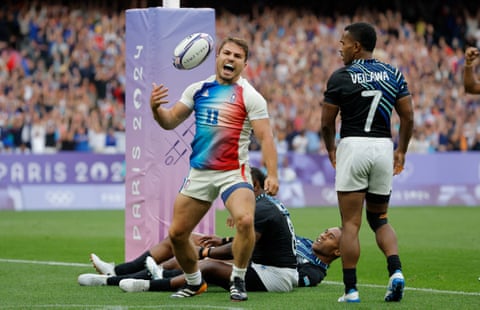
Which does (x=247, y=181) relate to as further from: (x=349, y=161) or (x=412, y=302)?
(x=412, y=302)

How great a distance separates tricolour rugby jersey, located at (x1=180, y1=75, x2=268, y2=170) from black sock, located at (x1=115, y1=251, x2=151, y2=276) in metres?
1.67

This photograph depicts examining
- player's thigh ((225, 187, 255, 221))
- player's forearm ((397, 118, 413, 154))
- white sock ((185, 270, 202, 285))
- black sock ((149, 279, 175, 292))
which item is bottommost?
black sock ((149, 279, 175, 292))

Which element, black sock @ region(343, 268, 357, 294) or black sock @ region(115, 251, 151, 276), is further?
black sock @ region(115, 251, 151, 276)

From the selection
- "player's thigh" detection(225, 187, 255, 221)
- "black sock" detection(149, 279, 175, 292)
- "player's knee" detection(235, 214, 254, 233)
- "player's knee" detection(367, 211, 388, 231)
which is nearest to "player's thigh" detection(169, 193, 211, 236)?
"player's thigh" detection(225, 187, 255, 221)

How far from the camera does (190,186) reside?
30.7ft

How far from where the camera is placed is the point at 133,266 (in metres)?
10.7

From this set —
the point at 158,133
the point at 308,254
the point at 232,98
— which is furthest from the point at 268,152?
the point at 158,133

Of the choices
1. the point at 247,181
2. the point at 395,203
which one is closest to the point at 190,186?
the point at 247,181

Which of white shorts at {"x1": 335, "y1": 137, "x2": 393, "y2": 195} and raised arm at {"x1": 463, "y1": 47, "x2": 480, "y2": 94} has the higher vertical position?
raised arm at {"x1": 463, "y1": 47, "x2": 480, "y2": 94}

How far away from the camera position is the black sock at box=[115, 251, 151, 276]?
1069 centimetres

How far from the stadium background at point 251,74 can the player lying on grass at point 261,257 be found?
1371 cm

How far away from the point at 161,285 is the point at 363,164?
89.8 inches

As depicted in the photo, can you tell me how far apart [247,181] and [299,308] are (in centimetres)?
127

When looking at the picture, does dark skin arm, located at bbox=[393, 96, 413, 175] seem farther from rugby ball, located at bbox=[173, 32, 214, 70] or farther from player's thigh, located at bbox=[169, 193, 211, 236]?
rugby ball, located at bbox=[173, 32, 214, 70]
